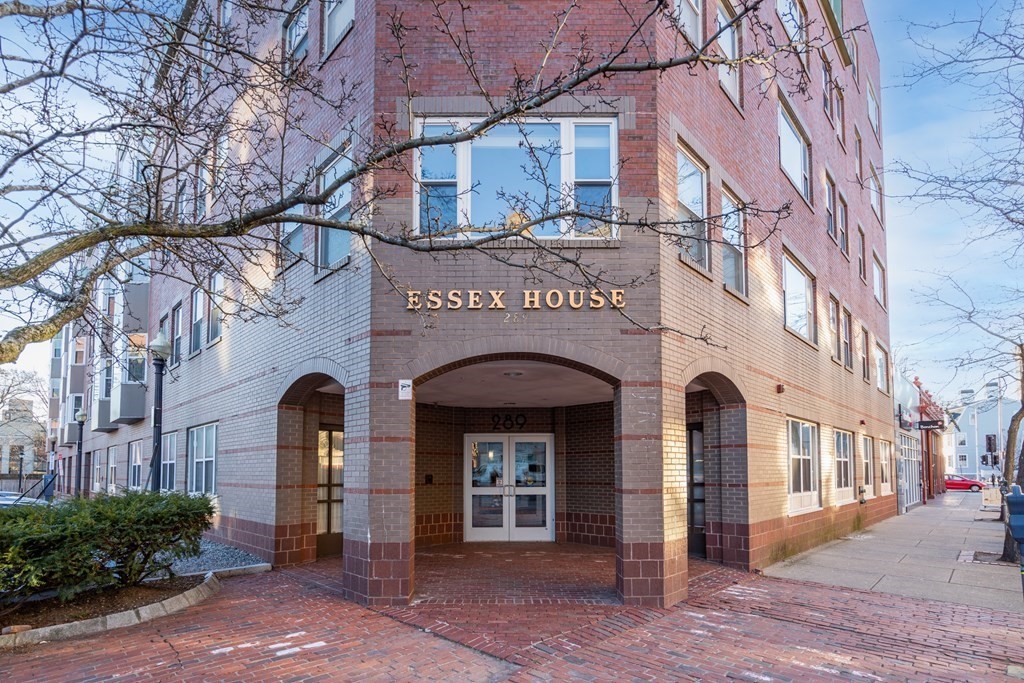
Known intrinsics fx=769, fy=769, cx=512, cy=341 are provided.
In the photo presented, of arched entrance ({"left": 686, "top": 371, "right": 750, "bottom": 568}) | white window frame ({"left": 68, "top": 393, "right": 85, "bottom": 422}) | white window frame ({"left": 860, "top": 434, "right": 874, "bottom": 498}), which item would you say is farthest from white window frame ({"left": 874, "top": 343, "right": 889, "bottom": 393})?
white window frame ({"left": 68, "top": 393, "right": 85, "bottom": 422})

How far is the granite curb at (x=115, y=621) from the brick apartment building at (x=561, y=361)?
1.88 meters

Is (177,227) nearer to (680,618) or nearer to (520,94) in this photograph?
(520,94)

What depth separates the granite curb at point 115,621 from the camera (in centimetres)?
733

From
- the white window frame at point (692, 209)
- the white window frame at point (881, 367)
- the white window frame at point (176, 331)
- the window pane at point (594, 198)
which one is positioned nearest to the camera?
the window pane at point (594, 198)

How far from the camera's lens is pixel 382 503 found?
9.08m

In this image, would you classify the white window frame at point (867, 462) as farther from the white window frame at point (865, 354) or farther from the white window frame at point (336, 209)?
the white window frame at point (336, 209)

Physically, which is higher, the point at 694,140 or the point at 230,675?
the point at 694,140

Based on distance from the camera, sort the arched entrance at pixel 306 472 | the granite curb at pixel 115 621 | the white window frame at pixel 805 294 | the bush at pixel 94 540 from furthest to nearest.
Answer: the white window frame at pixel 805 294
the arched entrance at pixel 306 472
the bush at pixel 94 540
the granite curb at pixel 115 621

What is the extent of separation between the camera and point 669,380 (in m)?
9.55

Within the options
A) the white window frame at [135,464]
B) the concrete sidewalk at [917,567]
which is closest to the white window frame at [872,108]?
the concrete sidewalk at [917,567]

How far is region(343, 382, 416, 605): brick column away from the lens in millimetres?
8953

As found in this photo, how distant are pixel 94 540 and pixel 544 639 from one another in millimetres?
4966

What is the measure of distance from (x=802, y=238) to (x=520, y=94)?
11.6 metres

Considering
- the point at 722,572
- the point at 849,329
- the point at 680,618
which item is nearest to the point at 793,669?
the point at 680,618
